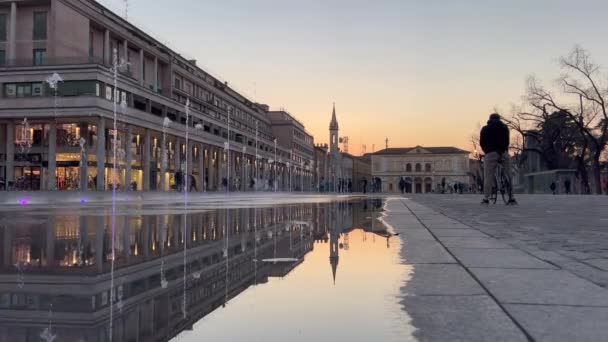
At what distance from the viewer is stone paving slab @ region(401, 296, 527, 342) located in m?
2.29

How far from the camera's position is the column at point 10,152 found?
47406 millimetres

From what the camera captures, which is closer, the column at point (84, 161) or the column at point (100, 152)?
the column at point (100, 152)

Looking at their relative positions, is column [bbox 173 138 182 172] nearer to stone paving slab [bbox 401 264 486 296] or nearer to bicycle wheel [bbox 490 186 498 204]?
bicycle wheel [bbox 490 186 498 204]

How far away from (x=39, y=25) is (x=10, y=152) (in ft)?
42.2

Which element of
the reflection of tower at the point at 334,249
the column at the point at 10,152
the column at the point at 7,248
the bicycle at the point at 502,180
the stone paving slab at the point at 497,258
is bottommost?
the reflection of tower at the point at 334,249

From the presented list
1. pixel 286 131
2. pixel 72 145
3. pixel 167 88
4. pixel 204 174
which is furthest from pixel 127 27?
pixel 286 131

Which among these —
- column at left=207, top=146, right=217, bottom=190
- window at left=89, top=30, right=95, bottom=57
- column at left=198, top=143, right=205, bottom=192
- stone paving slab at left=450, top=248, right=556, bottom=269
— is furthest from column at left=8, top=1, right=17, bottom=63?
→ stone paving slab at left=450, top=248, right=556, bottom=269

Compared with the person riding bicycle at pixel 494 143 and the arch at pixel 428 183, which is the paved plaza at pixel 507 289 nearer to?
the person riding bicycle at pixel 494 143

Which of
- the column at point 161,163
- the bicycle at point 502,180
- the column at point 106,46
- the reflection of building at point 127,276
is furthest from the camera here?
the column at point 161,163

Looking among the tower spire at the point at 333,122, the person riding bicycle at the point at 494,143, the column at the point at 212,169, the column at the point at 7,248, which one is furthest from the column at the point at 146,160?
the tower spire at the point at 333,122

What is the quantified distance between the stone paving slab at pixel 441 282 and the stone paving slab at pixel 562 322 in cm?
48

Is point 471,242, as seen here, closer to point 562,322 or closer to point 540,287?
point 540,287

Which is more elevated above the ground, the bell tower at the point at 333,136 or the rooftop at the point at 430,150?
the bell tower at the point at 333,136

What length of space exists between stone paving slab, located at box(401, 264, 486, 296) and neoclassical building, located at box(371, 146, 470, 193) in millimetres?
150759
